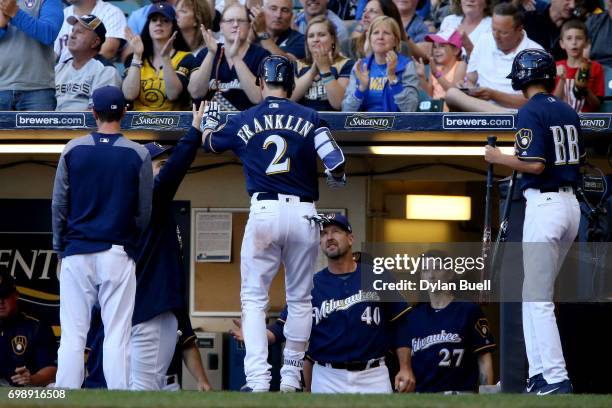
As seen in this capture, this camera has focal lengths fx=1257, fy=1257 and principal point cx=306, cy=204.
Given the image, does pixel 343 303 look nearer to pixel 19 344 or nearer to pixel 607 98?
pixel 19 344

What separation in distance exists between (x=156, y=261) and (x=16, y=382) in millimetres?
2161

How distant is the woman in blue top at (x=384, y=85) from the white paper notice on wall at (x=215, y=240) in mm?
1466

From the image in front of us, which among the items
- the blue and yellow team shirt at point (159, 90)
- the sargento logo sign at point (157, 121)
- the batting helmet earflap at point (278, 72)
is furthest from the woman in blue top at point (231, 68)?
the batting helmet earflap at point (278, 72)

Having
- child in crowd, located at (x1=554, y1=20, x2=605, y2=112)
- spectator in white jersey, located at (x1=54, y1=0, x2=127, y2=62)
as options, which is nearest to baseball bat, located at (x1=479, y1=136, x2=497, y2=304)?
child in crowd, located at (x1=554, y1=20, x2=605, y2=112)

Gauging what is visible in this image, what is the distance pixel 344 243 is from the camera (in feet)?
29.0

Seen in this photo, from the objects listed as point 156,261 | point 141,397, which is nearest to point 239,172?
point 156,261

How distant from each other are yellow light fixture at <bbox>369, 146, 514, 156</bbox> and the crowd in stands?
0.30 metres

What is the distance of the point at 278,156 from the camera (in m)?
7.46

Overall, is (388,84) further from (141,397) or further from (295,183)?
(141,397)

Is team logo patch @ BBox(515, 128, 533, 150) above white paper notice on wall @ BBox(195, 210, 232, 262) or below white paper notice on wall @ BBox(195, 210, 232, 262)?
above

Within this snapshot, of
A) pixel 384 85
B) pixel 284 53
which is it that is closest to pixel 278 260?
pixel 384 85

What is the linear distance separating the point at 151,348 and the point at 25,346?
2.05m

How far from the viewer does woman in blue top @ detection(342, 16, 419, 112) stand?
953 centimetres

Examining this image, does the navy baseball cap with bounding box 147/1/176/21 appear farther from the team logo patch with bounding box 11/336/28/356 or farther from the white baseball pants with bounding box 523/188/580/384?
the white baseball pants with bounding box 523/188/580/384
